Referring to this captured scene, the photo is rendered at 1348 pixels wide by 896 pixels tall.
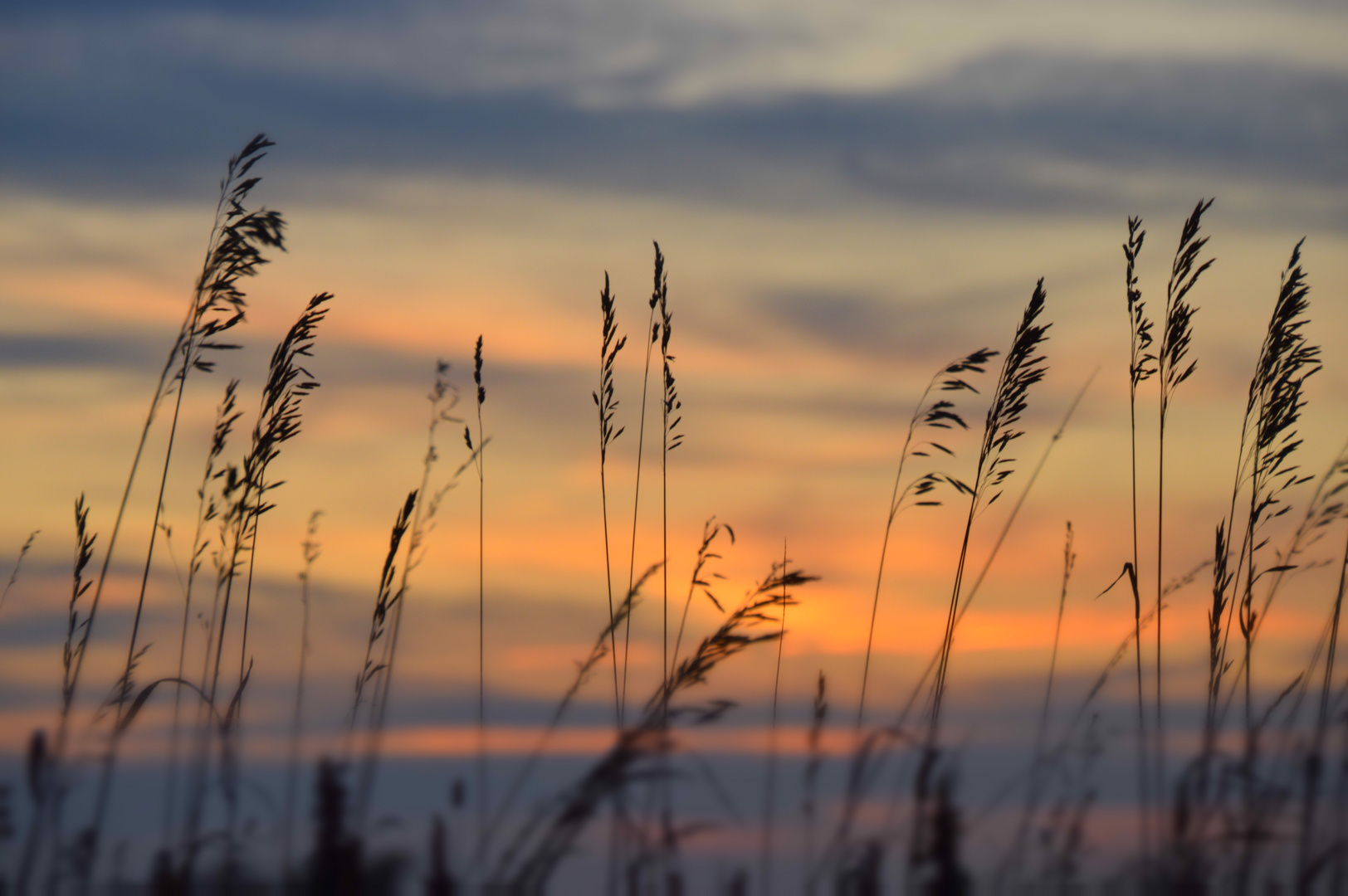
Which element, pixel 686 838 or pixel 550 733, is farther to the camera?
pixel 550 733

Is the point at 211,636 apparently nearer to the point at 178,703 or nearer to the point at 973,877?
the point at 178,703

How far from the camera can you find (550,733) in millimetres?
1812

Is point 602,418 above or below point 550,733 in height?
above

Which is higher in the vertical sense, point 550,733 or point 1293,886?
point 550,733

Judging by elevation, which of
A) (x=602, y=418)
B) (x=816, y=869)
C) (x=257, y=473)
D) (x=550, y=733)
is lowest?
(x=816, y=869)

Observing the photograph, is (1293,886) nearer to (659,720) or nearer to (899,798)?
(899,798)

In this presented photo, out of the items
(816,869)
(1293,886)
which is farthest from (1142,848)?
(816,869)

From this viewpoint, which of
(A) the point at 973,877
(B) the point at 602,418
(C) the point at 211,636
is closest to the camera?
(A) the point at 973,877

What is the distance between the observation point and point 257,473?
3.52 metres

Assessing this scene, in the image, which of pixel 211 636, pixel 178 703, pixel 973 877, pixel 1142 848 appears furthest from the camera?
pixel 211 636

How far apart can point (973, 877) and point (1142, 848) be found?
284mm

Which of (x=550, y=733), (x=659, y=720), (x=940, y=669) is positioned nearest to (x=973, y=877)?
(x=659, y=720)

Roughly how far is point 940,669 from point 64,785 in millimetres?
2083

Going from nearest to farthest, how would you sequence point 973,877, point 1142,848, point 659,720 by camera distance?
point 973,877 < point 1142,848 < point 659,720
